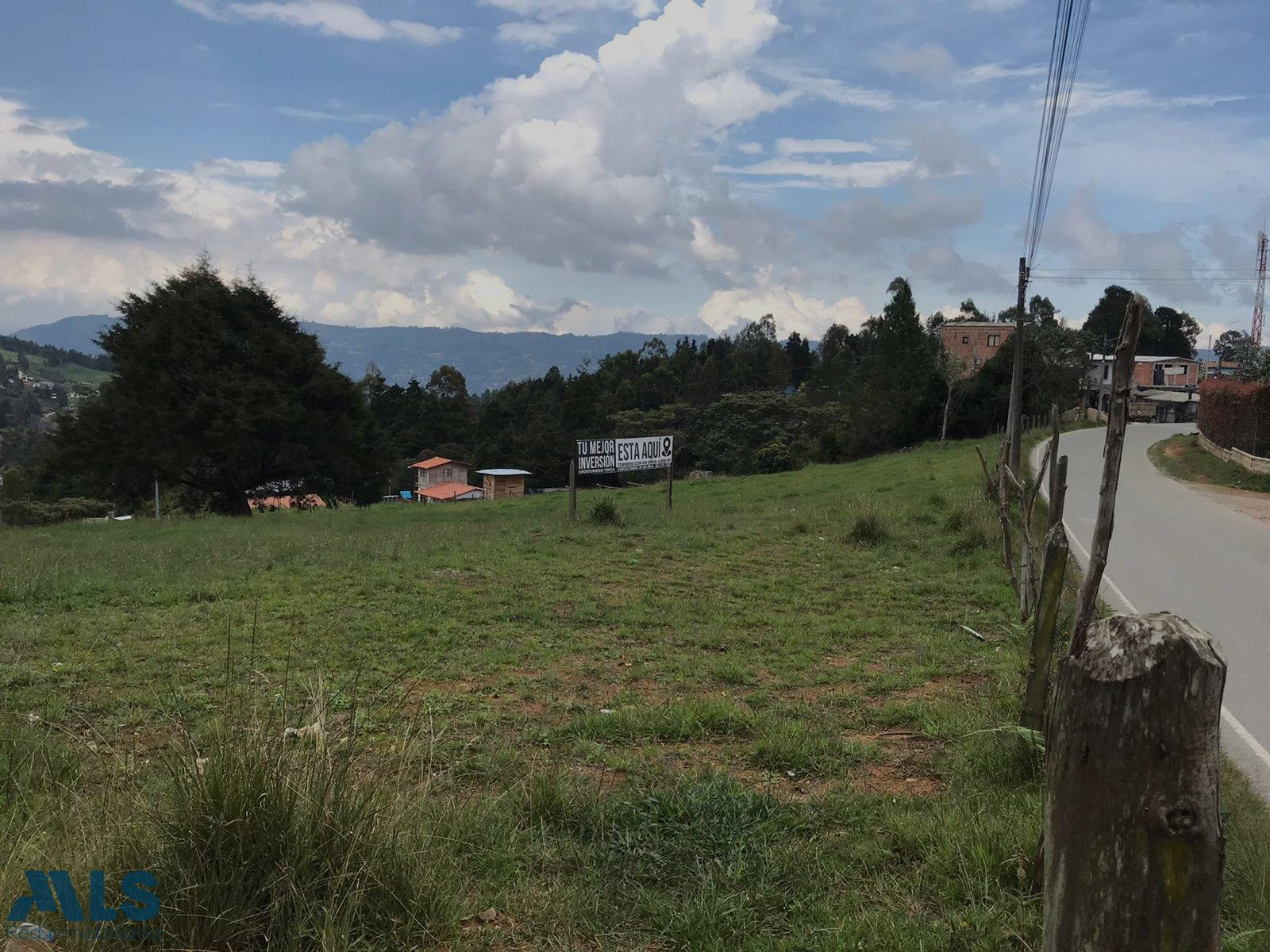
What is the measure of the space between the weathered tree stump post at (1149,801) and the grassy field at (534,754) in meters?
1.15

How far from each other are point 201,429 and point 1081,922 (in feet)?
97.8

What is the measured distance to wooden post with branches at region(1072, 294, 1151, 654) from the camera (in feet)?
9.79

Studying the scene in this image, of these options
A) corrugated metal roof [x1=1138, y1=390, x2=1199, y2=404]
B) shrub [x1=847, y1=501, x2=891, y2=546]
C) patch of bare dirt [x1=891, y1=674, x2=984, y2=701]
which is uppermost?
corrugated metal roof [x1=1138, y1=390, x2=1199, y2=404]

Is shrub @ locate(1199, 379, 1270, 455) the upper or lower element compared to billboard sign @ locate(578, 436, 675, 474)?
upper

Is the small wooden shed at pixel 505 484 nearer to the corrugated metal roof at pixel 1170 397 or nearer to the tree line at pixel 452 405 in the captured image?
the tree line at pixel 452 405

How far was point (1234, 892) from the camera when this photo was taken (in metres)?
2.97

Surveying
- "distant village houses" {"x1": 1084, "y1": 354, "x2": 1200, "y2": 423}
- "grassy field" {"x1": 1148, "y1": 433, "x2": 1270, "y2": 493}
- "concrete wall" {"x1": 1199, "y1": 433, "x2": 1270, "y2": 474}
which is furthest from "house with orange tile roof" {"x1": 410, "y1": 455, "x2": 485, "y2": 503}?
"concrete wall" {"x1": 1199, "y1": 433, "x2": 1270, "y2": 474}

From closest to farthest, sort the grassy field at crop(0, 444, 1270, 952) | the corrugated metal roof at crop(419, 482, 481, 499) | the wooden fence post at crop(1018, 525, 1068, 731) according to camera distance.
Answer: the grassy field at crop(0, 444, 1270, 952)
the wooden fence post at crop(1018, 525, 1068, 731)
the corrugated metal roof at crop(419, 482, 481, 499)

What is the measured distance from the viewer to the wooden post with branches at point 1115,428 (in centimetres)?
298

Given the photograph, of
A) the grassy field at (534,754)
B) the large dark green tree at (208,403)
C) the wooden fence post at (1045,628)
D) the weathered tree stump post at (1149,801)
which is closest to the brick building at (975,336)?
the large dark green tree at (208,403)

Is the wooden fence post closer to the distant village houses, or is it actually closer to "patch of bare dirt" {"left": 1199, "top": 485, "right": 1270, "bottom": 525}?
"patch of bare dirt" {"left": 1199, "top": 485, "right": 1270, "bottom": 525}

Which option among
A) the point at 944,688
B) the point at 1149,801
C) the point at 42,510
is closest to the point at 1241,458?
the point at 944,688

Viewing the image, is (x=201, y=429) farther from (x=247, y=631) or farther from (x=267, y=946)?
(x=267, y=946)

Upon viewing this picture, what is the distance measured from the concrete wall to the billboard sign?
724 inches
